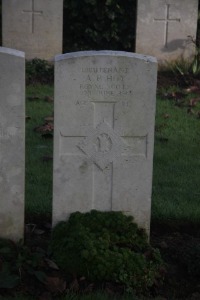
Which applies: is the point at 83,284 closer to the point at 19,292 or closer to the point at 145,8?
the point at 19,292

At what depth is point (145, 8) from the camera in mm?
10633

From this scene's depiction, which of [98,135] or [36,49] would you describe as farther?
[36,49]

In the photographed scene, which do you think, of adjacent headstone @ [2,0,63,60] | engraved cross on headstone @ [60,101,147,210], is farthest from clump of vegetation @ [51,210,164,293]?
adjacent headstone @ [2,0,63,60]

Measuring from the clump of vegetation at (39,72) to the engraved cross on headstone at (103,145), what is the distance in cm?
565

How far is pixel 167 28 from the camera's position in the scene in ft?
35.7

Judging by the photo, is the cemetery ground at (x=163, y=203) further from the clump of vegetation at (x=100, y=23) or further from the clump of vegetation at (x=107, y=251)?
the clump of vegetation at (x=100, y=23)

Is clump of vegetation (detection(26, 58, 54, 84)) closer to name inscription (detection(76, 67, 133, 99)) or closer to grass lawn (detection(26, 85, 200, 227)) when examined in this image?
grass lawn (detection(26, 85, 200, 227))

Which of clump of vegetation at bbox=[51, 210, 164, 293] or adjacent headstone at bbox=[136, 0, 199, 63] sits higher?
adjacent headstone at bbox=[136, 0, 199, 63]

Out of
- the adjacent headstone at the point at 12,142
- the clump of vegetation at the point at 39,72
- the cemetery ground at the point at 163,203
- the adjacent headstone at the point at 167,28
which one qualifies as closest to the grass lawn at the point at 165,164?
the cemetery ground at the point at 163,203

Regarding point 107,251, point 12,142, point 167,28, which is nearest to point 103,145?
point 12,142

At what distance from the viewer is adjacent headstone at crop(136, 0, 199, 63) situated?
1069 cm

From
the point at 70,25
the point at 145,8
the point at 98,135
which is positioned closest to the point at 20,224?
the point at 98,135

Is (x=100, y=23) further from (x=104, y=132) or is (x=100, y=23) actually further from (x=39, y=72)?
(x=104, y=132)

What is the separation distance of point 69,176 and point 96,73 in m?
0.74
